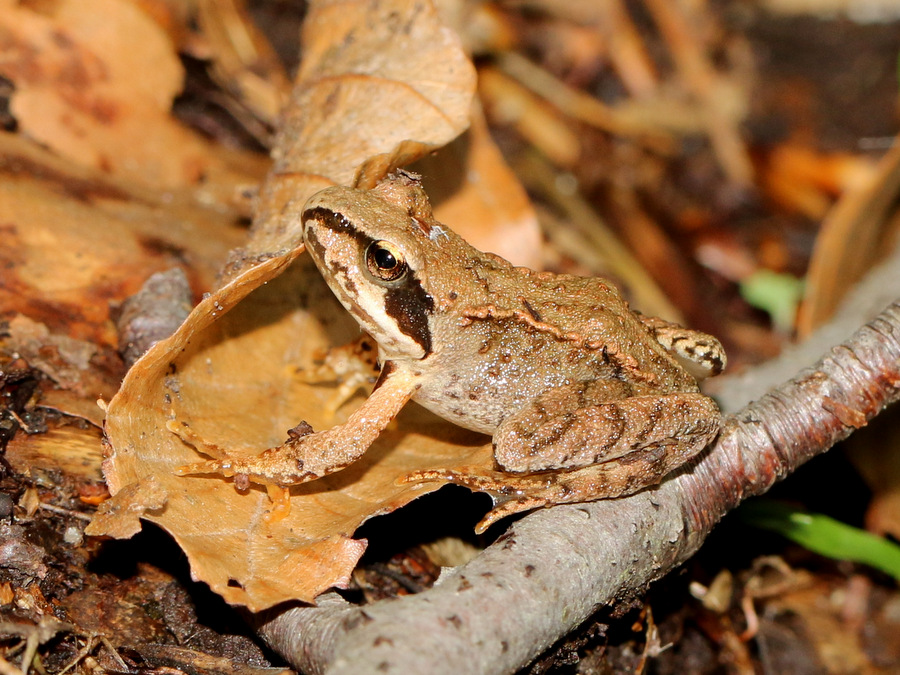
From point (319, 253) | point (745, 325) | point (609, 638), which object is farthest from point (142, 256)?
point (745, 325)

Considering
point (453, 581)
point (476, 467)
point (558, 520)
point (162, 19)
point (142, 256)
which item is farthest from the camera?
point (162, 19)

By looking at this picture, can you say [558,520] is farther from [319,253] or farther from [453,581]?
[319,253]

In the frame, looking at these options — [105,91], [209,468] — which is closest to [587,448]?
[209,468]

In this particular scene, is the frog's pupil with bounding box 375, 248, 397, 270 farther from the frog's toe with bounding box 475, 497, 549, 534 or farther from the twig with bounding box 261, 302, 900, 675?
the twig with bounding box 261, 302, 900, 675

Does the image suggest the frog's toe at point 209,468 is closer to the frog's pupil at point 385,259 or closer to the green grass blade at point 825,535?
the frog's pupil at point 385,259

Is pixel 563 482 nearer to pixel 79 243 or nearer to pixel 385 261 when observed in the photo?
pixel 385 261

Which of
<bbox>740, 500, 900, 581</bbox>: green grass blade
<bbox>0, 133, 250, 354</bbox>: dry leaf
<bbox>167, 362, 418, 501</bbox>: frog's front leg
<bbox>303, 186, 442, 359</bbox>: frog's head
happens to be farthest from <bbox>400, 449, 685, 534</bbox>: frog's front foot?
<bbox>0, 133, 250, 354</bbox>: dry leaf

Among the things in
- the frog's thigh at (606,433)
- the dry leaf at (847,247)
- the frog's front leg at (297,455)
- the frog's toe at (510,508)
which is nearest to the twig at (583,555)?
the frog's toe at (510,508)
